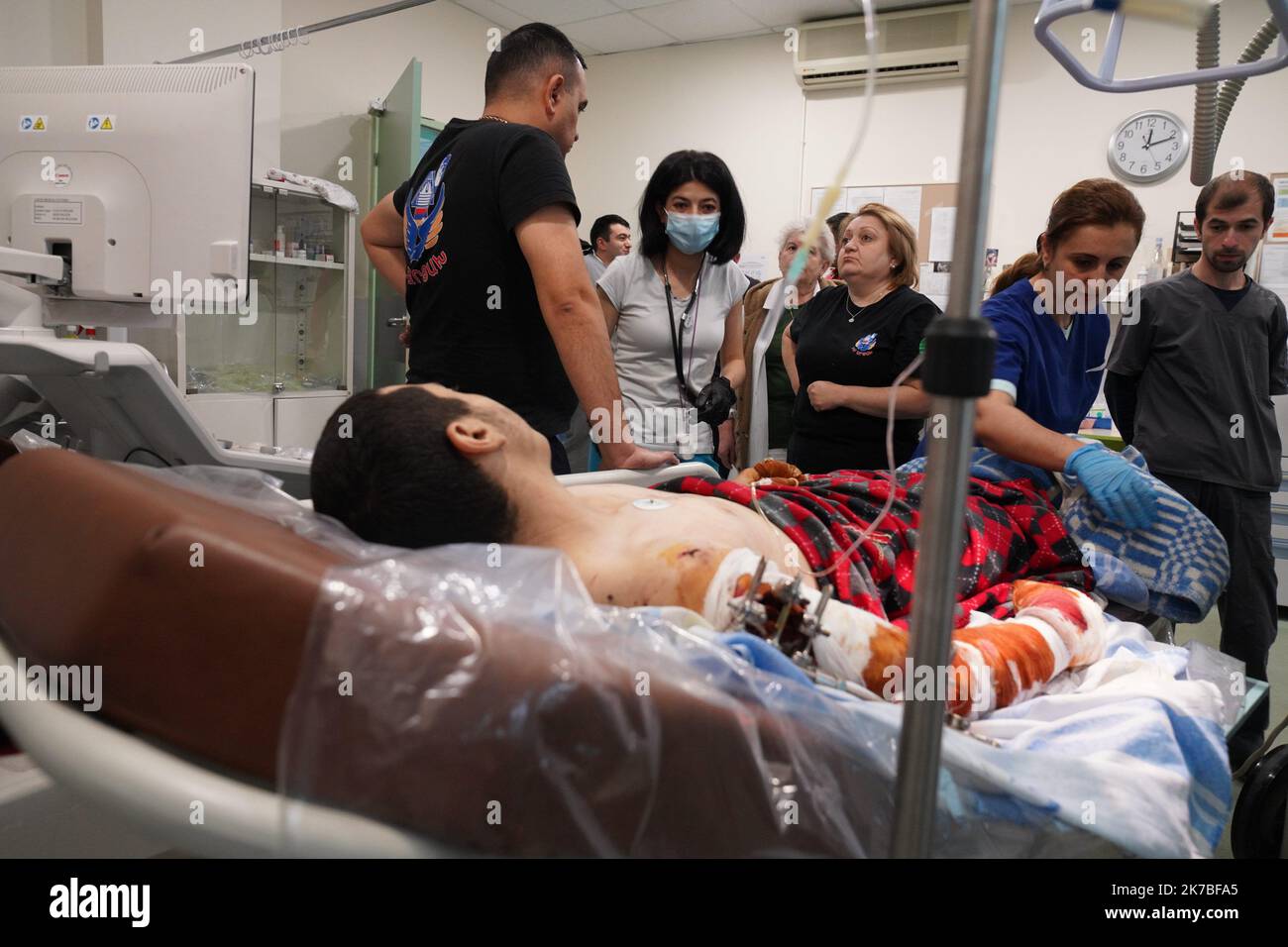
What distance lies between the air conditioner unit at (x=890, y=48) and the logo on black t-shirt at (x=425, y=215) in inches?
134

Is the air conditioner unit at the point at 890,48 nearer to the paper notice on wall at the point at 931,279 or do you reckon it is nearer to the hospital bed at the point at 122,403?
the paper notice on wall at the point at 931,279

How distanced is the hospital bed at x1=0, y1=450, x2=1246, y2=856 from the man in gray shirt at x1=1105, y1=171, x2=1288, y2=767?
80.2 inches

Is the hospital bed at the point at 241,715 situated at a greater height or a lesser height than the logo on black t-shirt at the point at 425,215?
lesser

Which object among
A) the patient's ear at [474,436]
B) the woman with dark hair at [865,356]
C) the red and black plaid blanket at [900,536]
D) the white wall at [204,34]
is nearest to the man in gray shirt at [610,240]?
the white wall at [204,34]

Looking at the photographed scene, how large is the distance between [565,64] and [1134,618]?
4.64 ft

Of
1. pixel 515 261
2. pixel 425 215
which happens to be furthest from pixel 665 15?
pixel 515 261

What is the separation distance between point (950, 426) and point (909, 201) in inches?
174

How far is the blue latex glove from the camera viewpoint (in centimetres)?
143

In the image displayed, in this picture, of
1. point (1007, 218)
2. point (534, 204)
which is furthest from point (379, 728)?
point (1007, 218)

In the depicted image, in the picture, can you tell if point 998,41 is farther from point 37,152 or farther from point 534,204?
point 37,152

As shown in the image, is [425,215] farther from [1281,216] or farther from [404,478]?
[1281,216]

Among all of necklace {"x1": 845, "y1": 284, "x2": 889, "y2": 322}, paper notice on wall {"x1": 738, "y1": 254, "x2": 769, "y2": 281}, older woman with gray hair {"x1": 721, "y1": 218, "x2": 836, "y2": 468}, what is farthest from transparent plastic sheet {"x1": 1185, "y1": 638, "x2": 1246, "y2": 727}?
paper notice on wall {"x1": 738, "y1": 254, "x2": 769, "y2": 281}

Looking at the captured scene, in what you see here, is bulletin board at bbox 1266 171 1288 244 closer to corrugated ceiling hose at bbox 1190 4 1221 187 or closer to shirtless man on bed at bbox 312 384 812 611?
corrugated ceiling hose at bbox 1190 4 1221 187

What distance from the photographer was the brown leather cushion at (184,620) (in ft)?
2.01
